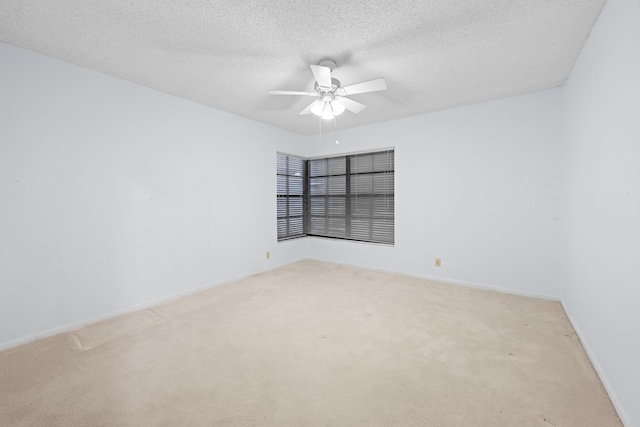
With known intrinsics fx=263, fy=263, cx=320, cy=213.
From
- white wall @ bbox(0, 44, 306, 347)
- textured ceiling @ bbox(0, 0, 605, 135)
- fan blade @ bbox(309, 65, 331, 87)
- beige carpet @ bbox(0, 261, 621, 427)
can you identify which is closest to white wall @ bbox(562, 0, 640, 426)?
beige carpet @ bbox(0, 261, 621, 427)

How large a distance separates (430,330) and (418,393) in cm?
90

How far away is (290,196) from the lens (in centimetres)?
524

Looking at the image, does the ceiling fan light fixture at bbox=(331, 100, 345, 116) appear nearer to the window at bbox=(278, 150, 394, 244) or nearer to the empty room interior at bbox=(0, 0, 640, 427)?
the empty room interior at bbox=(0, 0, 640, 427)

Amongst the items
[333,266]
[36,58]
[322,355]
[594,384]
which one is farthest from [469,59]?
[36,58]

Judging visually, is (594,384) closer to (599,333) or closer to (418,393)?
(599,333)

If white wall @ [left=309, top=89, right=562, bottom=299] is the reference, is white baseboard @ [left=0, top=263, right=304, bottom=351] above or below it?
below

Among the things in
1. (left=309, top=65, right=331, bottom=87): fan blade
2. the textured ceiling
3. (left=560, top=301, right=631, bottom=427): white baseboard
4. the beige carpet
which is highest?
the textured ceiling

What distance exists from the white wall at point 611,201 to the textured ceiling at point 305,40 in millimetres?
380

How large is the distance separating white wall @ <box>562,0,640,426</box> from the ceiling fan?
4.75ft

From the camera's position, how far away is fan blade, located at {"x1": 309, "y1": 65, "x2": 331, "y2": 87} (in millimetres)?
2082

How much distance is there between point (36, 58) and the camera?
7.61 ft

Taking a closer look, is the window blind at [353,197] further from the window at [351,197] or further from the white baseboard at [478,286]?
the white baseboard at [478,286]

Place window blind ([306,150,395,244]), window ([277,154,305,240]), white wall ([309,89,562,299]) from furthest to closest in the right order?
1. window ([277,154,305,240])
2. window blind ([306,150,395,244])
3. white wall ([309,89,562,299])

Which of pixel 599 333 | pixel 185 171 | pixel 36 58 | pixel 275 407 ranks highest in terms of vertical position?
pixel 36 58
